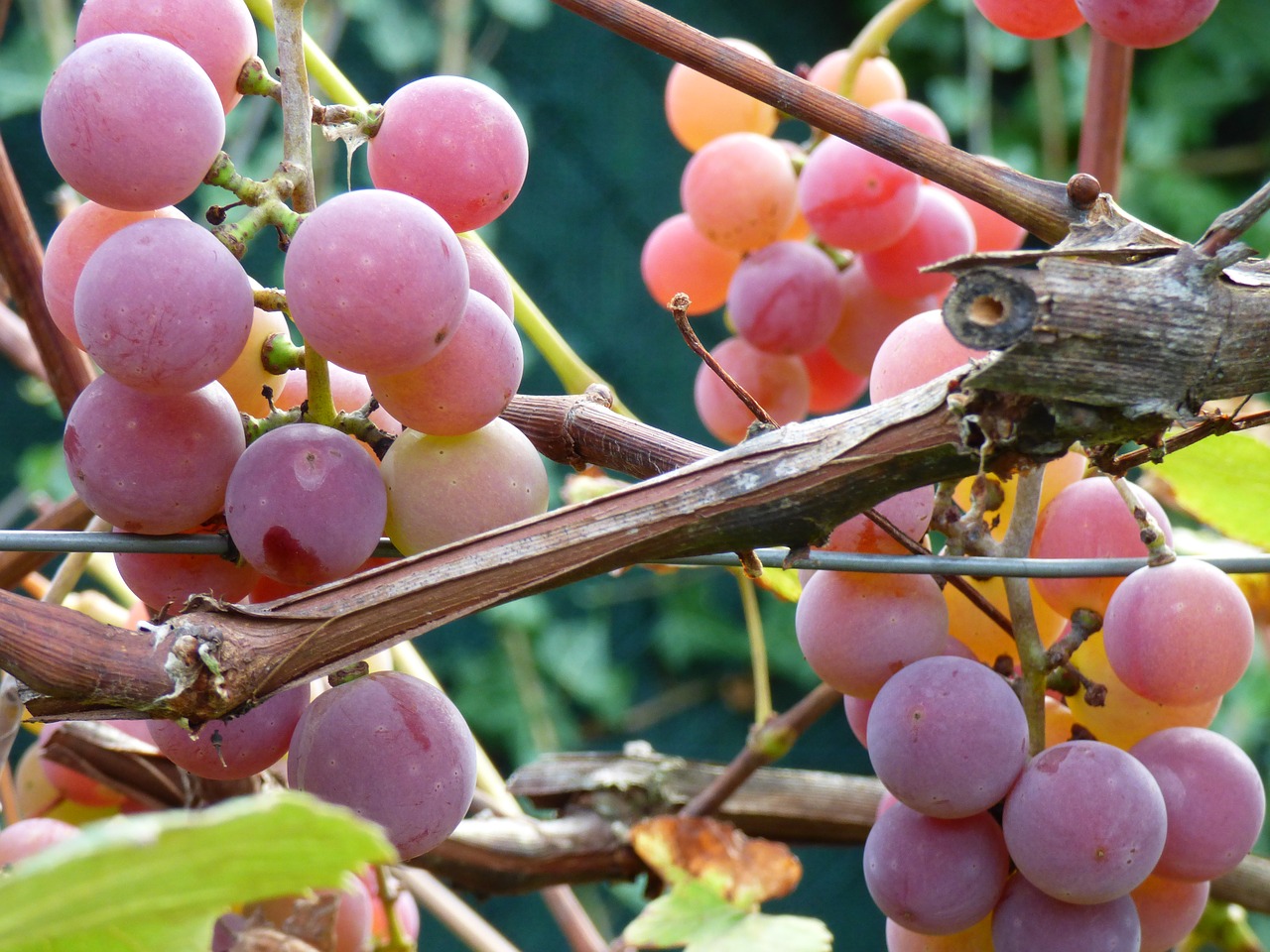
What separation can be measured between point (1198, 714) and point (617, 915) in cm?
143

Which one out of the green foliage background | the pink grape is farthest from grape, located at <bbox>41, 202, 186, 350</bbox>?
the green foliage background

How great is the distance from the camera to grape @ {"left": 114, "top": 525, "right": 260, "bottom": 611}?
0.30m

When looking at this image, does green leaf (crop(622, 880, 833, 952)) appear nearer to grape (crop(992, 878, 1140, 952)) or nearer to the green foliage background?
grape (crop(992, 878, 1140, 952))

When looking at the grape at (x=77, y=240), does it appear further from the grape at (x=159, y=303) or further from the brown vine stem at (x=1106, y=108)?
the brown vine stem at (x=1106, y=108)

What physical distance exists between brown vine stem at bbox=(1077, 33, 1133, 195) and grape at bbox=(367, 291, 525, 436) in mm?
332

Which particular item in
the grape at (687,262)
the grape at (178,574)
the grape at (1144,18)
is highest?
the grape at (1144,18)

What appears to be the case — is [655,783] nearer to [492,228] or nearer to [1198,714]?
[1198,714]

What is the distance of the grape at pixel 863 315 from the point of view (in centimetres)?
53

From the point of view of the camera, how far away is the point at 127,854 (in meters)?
0.16

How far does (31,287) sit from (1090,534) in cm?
37

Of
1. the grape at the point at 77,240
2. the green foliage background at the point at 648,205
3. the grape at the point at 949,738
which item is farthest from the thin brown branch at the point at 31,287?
the green foliage background at the point at 648,205

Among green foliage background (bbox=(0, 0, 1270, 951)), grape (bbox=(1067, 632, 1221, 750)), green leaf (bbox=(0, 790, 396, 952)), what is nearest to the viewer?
green leaf (bbox=(0, 790, 396, 952))

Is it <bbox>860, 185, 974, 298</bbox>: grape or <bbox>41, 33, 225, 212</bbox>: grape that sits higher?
<bbox>41, 33, 225, 212</bbox>: grape

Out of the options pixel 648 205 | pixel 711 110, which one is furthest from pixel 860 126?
pixel 648 205
